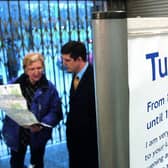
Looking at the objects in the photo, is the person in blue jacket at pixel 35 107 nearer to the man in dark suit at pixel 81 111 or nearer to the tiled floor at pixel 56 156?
the man in dark suit at pixel 81 111

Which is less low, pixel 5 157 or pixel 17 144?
pixel 17 144

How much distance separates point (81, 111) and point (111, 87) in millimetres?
1628

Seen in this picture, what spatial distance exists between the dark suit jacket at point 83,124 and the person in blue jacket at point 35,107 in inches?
8.4

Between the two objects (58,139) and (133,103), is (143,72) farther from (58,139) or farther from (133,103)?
(58,139)

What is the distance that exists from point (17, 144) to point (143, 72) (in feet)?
6.62

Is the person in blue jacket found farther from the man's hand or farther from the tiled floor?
the tiled floor

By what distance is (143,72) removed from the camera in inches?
26.9

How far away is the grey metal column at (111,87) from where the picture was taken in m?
0.56

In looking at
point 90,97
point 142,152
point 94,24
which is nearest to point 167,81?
point 142,152

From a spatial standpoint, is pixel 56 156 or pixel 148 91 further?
pixel 56 156

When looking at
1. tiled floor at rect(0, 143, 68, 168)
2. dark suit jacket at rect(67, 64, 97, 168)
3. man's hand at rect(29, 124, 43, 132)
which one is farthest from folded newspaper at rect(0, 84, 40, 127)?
tiled floor at rect(0, 143, 68, 168)

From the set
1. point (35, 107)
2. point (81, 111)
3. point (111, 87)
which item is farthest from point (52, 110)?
point (111, 87)

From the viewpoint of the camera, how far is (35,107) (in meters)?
2.39

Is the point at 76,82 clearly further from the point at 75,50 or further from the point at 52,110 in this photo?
the point at 52,110
